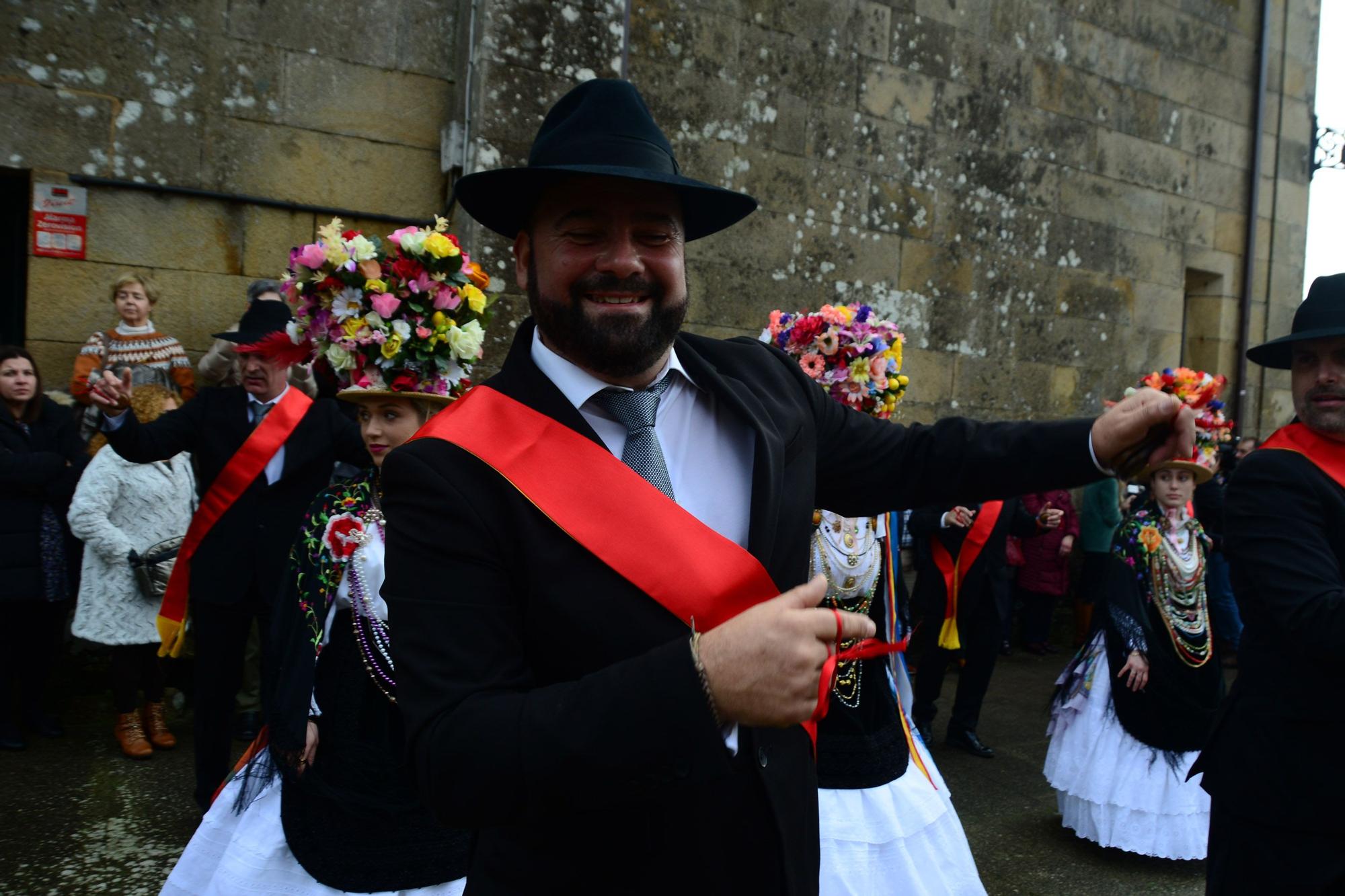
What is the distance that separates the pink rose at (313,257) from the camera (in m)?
3.52

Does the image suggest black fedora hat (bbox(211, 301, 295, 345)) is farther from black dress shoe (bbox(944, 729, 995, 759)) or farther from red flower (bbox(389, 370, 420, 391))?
black dress shoe (bbox(944, 729, 995, 759))

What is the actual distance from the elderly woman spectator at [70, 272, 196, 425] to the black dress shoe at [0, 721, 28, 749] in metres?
1.58

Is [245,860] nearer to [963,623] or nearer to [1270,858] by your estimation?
[1270,858]

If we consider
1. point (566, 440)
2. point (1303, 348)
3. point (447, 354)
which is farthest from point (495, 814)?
point (1303, 348)

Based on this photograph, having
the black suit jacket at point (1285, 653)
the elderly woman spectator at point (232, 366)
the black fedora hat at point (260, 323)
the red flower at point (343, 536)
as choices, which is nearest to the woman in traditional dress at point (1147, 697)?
the black suit jacket at point (1285, 653)

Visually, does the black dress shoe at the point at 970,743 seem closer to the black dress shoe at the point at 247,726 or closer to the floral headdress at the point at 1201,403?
the floral headdress at the point at 1201,403

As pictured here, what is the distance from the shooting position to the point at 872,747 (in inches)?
152

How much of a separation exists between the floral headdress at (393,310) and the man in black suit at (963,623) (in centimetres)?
331

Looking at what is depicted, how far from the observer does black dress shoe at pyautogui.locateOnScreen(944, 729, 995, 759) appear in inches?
232

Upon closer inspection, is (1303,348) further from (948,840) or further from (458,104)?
(458,104)

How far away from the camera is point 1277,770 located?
253 cm

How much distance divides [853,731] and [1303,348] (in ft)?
6.41

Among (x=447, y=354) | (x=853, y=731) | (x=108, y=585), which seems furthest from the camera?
(x=108, y=585)

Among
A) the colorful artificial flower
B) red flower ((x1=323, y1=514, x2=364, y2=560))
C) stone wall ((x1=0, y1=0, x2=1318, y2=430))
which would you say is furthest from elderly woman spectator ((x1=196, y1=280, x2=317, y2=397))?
the colorful artificial flower
